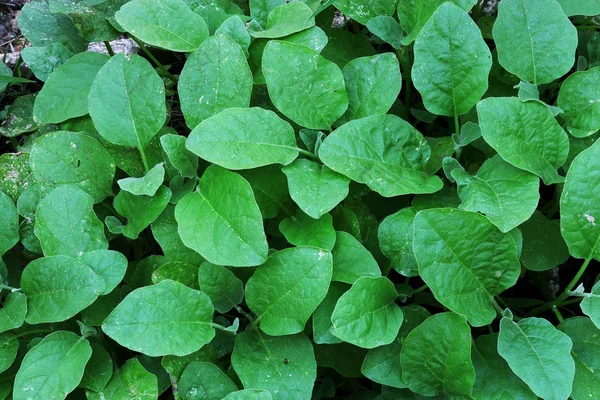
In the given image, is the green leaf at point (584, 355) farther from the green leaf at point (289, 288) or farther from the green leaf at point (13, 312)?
the green leaf at point (13, 312)

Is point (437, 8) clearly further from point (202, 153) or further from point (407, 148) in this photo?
point (202, 153)

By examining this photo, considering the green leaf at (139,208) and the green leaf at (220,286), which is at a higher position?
the green leaf at (139,208)

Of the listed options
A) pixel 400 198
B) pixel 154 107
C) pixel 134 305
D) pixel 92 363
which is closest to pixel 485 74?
pixel 400 198

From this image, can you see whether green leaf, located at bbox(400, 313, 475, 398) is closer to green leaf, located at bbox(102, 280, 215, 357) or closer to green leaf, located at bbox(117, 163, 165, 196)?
green leaf, located at bbox(102, 280, 215, 357)

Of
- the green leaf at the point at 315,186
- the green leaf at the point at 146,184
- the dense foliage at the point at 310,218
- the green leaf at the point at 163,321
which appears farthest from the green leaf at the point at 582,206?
the green leaf at the point at 146,184

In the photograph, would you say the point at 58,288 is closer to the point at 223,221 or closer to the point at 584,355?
the point at 223,221

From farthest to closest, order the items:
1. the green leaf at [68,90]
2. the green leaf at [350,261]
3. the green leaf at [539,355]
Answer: the green leaf at [68,90]
the green leaf at [350,261]
the green leaf at [539,355]

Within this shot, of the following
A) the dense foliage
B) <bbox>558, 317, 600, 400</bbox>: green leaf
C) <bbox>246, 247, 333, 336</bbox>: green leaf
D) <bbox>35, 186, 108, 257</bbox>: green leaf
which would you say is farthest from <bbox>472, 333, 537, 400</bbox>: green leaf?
<bbox>35, 186, 108, 257</bbox>: green leaf
